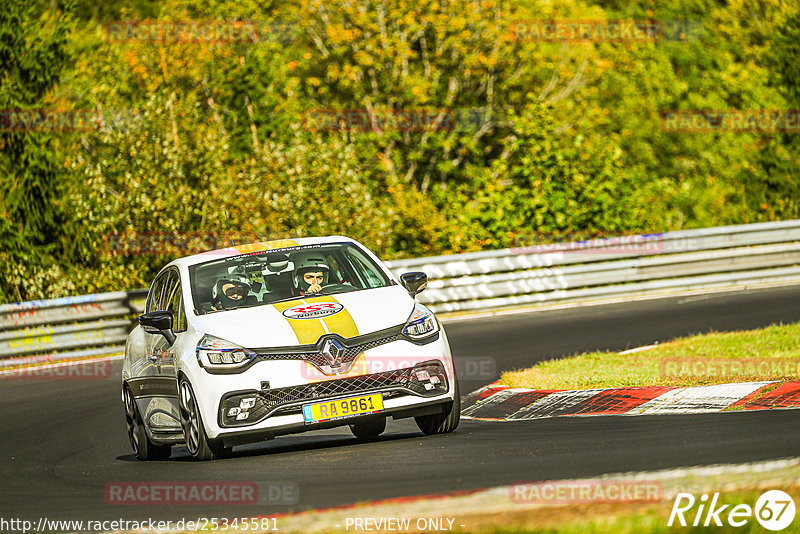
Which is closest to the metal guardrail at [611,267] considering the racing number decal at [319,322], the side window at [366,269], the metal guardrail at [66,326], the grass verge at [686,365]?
the metal guardrail at [66,326]

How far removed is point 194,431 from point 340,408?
113cm

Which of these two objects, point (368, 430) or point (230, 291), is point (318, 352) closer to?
point (230, 291)

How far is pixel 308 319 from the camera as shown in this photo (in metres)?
8.87

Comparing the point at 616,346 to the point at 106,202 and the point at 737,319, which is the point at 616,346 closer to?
the point at 737,319

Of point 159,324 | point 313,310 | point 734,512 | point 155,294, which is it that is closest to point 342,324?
point 313,310

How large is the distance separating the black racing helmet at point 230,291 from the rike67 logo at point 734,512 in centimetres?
481

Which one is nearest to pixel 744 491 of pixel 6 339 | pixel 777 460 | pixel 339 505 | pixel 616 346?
pixel 777 460

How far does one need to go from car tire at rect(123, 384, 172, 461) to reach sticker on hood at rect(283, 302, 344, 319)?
6.34 feet

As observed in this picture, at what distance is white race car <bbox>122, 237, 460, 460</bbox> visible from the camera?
862cm

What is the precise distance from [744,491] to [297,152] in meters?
19.5

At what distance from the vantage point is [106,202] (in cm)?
2281

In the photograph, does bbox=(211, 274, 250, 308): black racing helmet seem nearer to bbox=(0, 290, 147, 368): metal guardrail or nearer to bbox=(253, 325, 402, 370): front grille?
bbox=(253, 325, 402, 370): front grille

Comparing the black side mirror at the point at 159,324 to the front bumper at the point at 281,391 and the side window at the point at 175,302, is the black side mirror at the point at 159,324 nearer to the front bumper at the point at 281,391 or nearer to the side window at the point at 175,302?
the side window at the point at 175,302

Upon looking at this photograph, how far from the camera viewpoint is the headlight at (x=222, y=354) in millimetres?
8672
